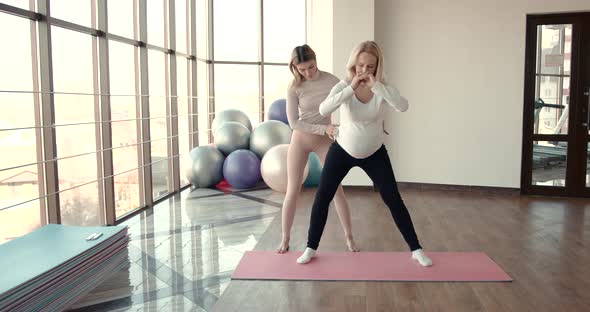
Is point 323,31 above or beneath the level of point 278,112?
above

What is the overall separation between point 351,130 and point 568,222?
2547 millimetres

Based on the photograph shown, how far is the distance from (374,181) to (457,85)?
3.25 meters

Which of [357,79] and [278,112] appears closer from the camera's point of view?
[357,79]

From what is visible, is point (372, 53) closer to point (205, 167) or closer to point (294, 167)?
point (294, 167)

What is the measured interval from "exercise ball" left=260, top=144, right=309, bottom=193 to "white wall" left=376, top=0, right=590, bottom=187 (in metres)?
1.47

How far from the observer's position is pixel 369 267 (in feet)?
10.2

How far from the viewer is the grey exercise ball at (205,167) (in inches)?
233

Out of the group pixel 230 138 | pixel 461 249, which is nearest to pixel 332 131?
pixel 461 249

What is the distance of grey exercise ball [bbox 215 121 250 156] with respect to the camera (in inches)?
241

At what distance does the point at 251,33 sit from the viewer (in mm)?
7324

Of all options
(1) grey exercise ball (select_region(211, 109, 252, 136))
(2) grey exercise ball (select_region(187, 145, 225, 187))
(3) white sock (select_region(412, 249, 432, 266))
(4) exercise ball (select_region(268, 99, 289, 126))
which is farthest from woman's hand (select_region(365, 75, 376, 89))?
(1) grey exercise ball (select_region(211, 109, 252, 136))

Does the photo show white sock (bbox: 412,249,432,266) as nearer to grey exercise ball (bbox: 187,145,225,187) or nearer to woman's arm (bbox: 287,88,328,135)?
woman's arm (bbox: 287,88,328,135)

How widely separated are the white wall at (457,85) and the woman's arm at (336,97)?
10.2ft

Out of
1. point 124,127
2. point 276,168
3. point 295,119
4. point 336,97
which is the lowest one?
point 276,168
